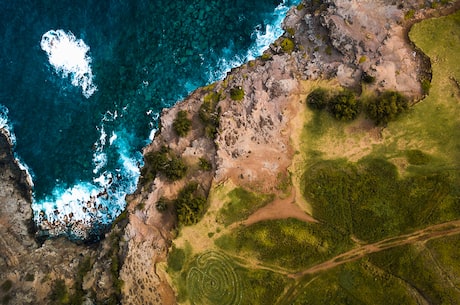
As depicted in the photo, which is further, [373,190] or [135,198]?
[135,198]

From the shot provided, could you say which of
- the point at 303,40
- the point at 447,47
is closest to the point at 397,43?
the point at 447,47

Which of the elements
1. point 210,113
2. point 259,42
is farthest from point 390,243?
point 259,42

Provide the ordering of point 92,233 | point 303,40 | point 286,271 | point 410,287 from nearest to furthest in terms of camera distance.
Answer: point 410,287 < point 286,271 < point 303,40 < point 92,233

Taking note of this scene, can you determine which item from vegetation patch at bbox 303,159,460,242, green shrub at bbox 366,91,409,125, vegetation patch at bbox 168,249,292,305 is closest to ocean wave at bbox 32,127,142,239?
vegetation patch at bbox 168,249,292,305

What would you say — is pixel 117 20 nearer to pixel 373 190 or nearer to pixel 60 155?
pixel 60 155

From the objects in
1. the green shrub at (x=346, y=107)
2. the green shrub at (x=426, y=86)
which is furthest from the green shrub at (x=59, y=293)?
the green shrub at (x=426, y=86)

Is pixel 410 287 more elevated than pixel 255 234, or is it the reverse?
pixel 255 234
